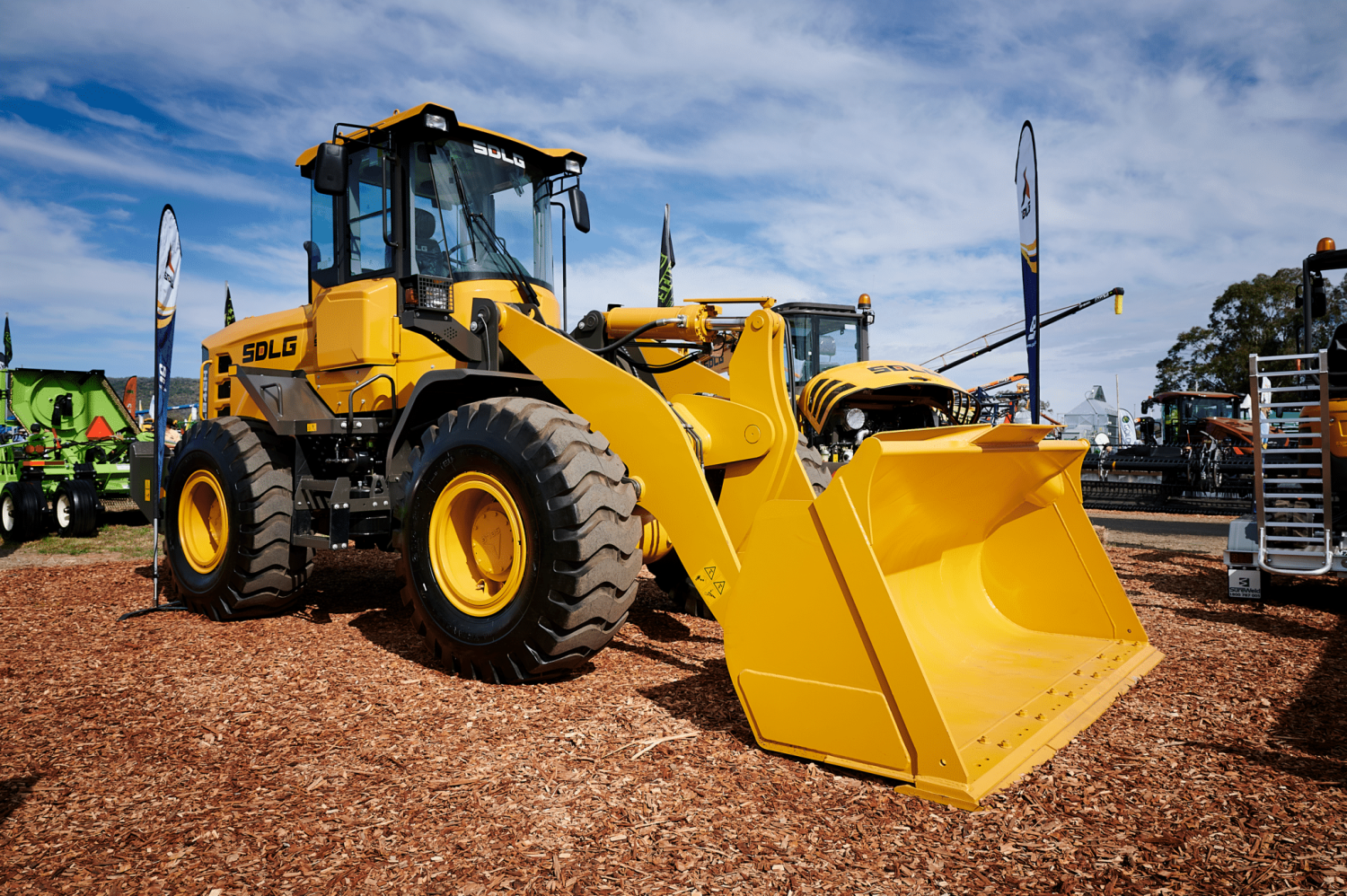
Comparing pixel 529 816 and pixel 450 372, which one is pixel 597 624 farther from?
pixel 450 372

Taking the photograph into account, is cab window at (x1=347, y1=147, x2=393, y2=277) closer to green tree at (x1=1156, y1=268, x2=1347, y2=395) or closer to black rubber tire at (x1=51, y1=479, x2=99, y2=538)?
black rubber tire at (x1=51, y1=479, x2=99, y2=538)

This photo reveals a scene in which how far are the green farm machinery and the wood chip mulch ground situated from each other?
8.91 metres

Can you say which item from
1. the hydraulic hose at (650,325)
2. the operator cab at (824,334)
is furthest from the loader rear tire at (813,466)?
the operator cab at (824,334)

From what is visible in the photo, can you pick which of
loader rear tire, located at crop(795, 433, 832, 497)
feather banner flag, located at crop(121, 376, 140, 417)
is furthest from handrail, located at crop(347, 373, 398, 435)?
feather banner flag, located at crop(121, 376, 140, 417)

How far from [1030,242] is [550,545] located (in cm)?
671

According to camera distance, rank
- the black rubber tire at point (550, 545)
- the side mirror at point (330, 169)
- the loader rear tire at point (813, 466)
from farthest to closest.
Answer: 1. the side mirror at point (330, 169)
2. the loader rear tire at point (813, 466)
3. the black rubber tire at point (550, 545)

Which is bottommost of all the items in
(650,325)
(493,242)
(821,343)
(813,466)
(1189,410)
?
(813,466)

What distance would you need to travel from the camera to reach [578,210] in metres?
5.95

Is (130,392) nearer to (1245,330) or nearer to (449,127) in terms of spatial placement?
(449,127)

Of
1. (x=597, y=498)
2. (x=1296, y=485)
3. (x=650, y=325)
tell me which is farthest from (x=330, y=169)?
(x=1296, y=485)

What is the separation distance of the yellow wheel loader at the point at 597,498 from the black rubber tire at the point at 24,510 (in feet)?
24.8

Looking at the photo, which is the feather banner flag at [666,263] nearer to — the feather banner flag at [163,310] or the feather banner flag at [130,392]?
the feather banner flag at [163,310]

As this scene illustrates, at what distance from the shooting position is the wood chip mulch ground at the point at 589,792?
2271 millimetres

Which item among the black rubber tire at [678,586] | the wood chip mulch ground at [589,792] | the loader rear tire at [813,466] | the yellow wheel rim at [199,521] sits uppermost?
the loader rear tire at [813,466]
